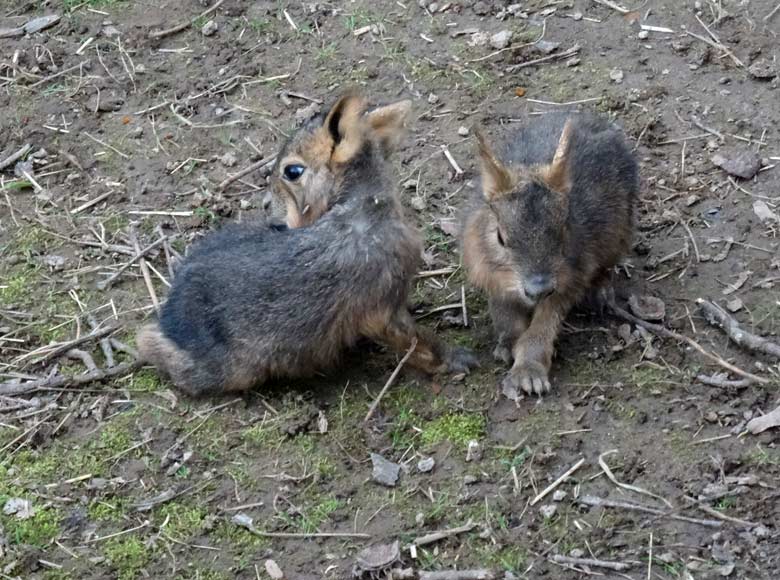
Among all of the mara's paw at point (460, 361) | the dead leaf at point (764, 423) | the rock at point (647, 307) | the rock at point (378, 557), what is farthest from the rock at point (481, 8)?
the rock at point (378, 557)

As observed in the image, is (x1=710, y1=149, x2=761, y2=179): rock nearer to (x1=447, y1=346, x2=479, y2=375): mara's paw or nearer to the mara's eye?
(x1=447, y1=346, x2=479, y2=375): mara's paw

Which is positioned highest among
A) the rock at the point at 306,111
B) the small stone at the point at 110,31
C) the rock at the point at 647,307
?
the small stone at the point at 110,31

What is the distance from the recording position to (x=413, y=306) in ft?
21.0

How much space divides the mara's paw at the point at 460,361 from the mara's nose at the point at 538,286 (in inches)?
25.1

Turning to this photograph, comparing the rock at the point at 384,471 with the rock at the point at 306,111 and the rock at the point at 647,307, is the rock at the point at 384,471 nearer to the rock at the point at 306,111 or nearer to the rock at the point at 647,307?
the rock at the point at 647,307

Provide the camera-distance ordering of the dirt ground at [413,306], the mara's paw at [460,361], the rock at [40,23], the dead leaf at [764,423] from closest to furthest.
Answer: the dirt ground at [413,306], the dead leaf at [764,423], the mara's paw at [460,361], the rock at [40,23]

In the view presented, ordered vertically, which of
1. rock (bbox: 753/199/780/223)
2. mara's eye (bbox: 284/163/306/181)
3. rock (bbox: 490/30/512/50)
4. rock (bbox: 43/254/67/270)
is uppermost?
mara's eye (bbox: 284/163/306/181)

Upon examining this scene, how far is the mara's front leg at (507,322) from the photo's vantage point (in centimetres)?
589

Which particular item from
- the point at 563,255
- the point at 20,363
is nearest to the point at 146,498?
the point at 20,363

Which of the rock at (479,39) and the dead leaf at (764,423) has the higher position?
the rock at (479,39)

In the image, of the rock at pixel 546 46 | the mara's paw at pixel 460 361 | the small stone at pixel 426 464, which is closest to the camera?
the small stone at pixel 426 464

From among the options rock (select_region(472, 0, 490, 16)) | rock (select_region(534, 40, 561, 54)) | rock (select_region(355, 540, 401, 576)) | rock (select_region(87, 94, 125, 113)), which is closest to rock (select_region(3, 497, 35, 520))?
rock (select_region(355, 540, 401, 576))

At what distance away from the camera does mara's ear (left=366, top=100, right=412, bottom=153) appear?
19.4 ft

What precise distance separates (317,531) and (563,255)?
1740 mm
